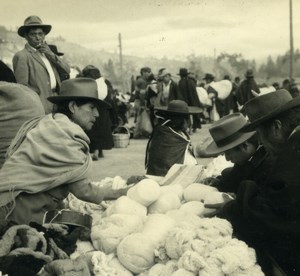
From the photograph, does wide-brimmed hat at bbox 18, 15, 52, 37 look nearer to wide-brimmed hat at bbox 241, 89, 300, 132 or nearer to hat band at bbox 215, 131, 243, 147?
hat band at bbox 215, 131, 243, 147

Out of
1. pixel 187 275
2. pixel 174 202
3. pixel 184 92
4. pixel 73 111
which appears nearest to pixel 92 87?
pixel 73 111

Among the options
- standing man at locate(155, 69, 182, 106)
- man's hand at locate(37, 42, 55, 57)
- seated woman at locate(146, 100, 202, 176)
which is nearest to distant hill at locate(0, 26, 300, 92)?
standing man at locate(155, 69, 182, 106)

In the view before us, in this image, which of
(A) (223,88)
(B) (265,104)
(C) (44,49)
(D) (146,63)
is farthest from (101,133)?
(D) (146,63)

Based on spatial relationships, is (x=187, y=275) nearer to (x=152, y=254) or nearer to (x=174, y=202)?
(x=152, y=254)

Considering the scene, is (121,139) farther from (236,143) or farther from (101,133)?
(236,143)

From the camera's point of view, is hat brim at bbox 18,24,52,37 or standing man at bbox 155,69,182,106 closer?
hat brim at bbox 18,24,52,37

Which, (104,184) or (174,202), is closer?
(174,202)

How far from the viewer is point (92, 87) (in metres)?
3.85

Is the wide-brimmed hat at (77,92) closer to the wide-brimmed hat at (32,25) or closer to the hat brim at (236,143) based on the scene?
the hat brim at (236,143)

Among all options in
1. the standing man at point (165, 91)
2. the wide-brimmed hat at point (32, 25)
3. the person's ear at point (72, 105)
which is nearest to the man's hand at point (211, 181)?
the person's ear at point (72, 105)

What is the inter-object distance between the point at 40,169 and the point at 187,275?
1.22 metres

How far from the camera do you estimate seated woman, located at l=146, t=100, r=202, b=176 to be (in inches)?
248

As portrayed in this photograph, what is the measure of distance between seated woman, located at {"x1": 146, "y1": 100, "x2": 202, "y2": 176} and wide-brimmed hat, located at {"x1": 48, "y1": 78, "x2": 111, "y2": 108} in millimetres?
2495

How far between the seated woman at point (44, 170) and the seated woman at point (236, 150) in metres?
1.04
